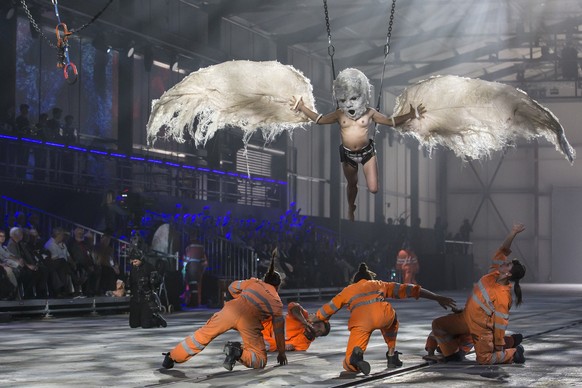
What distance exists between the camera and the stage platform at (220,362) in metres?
12.0

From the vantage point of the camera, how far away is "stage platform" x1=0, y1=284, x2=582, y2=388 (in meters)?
12.0

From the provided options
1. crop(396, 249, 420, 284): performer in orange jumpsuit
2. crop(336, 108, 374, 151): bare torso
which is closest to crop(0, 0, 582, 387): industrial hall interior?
crop(336, 108, 374, 151): bare torso

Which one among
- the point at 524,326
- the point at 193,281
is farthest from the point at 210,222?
the point at 524,326

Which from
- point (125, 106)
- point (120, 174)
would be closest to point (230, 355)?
point (120, 174)

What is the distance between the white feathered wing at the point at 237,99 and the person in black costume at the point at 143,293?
9.02 m

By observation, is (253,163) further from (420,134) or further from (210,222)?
(420,134)

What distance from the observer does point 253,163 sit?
132 ft

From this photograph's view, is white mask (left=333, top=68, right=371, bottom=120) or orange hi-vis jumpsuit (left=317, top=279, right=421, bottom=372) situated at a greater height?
white mask (left=333, top=68, right=371, bottom=120)

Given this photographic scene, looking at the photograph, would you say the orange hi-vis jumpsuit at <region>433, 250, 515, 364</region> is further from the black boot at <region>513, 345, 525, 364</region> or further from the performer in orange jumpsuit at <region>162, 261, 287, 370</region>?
the performer in orange jumpsuit at <region>162, 261, 287, 370</region>

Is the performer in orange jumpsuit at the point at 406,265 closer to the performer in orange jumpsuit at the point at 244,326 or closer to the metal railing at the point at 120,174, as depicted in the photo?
the metal railing at the point at 120,174

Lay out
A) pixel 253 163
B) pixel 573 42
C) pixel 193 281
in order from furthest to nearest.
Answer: pixel 573 42, pixel 253 163, pixel 193 281

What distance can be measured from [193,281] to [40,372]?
50.0 feet

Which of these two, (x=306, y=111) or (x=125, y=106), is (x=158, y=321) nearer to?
(x=306, y=111)

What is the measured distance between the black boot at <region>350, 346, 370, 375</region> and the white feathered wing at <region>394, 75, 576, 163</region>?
2989 mm
